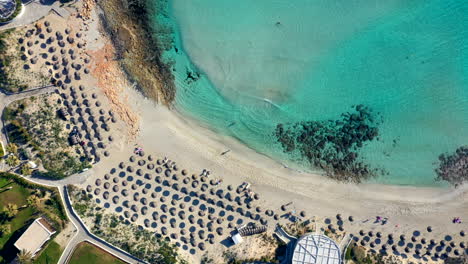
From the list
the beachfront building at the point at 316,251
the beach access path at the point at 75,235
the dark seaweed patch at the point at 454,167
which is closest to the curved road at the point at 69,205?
the beach access path at the point at 75,235

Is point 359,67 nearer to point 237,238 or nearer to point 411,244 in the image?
point 411,244

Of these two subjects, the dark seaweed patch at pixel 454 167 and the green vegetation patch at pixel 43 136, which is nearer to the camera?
the green vegetation patch at pixel 43 136

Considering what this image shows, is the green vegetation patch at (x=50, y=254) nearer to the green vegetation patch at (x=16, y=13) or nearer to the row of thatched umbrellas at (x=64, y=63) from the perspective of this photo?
the row of thatched umbrellas at (x=64, y=63)

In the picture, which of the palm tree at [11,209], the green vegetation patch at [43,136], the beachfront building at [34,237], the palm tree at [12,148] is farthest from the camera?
the green vegetation patch at [43,136]

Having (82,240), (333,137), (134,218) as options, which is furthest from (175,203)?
(333,137)

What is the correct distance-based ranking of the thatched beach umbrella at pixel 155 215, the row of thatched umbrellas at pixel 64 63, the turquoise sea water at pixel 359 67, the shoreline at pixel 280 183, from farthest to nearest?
the turquoise sea water at pixel 359 67, the row of thatched umbrellas at pixel 64 63, the shoreline at pixel 280 183, the thatched beach umbrella at pixel 155 215

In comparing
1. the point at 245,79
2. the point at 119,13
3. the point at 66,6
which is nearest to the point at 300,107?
the point at 245,79
